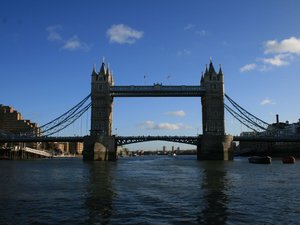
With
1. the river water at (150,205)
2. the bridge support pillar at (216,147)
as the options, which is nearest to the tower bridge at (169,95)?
the bridge support pillar at (216,147)

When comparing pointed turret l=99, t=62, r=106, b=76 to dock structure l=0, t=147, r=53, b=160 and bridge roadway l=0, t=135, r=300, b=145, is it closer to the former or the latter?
bridge roadway l=0, t=135, r=300, b=145

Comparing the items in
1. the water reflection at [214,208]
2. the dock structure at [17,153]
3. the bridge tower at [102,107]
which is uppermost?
the bridge tower at [102,107]

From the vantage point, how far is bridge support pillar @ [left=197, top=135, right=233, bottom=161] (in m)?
96.4

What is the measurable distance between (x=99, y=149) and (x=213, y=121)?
30.7 m

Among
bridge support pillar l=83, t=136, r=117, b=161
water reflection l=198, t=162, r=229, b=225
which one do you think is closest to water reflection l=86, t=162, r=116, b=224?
water reflection l=198, t=162, r=229, b=225

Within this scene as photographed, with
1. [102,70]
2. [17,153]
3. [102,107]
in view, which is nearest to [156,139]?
[102,107]

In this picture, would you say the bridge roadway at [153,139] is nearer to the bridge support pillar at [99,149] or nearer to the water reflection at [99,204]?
the bridge support pillar at [99,149]

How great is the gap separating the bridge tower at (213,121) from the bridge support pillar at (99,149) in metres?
21.8

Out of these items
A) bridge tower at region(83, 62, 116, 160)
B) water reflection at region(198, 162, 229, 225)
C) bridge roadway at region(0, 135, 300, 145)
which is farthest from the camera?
bridge roadway at region(0, 135, 300, 145)

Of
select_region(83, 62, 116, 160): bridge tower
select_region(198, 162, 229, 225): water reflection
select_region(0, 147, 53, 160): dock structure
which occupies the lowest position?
select_region(198, 162, 229, 225): water reflection

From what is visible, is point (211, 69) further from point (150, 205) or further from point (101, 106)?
point (150, 205)

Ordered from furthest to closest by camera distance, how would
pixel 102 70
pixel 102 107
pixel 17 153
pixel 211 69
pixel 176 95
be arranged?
pixel 17 153, pixel 211 69, pixel 102 70, pixel 102 107, pixel 176 95

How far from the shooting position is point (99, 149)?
95.3 meters

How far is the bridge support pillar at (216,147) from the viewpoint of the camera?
316 feet
